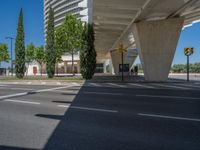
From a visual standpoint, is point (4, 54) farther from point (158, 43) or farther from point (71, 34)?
point (158, 43)

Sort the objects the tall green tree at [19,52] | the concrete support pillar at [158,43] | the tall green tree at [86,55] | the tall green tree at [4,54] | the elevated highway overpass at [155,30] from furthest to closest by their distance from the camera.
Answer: the tall green tree at [4,54] → the tall green tree at [19,52] → the tall green tree at [86,55] → the concrete support pillar at [158,43] → the elevated highway overpass at [155,30]

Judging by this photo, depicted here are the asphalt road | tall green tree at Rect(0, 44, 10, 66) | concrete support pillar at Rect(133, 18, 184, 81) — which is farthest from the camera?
tall green tree at Rect(0, 44, 10, 66)

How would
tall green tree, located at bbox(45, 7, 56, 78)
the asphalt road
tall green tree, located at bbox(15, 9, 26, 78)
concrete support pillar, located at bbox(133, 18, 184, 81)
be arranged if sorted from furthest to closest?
tall green tree, located at bbox(45, 7, 56, 78) → tall green tree, located at bbox(15, 9, 26, 78) → concrete support pillar, located at bbox(133, 18, 184, 81) → the asphalt road

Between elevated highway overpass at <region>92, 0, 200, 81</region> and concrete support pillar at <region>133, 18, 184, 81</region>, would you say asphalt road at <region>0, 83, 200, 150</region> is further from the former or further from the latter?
concrete support pillar at <region>133, 18, 184, 81</region>

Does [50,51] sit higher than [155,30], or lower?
lower

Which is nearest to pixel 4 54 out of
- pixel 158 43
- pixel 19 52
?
pixel 19 52

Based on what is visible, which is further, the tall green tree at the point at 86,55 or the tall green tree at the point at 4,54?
the tall green tree at the point at 4,54

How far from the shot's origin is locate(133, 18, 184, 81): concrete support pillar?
77.0 feet

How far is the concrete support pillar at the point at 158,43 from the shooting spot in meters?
23.5

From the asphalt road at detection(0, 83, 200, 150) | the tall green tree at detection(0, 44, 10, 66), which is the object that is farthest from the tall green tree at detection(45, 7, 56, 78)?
the asphalt road at detection(0, 83, 200, 150)

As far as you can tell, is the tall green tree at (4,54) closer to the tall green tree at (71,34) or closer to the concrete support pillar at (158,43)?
the tall green tree at (71,34)

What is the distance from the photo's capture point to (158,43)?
2366 cm

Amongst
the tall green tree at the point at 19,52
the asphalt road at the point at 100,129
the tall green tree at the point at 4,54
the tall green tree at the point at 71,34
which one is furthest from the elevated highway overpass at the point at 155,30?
the tall green tree at the point at 4,54

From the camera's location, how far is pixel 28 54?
213 ft
